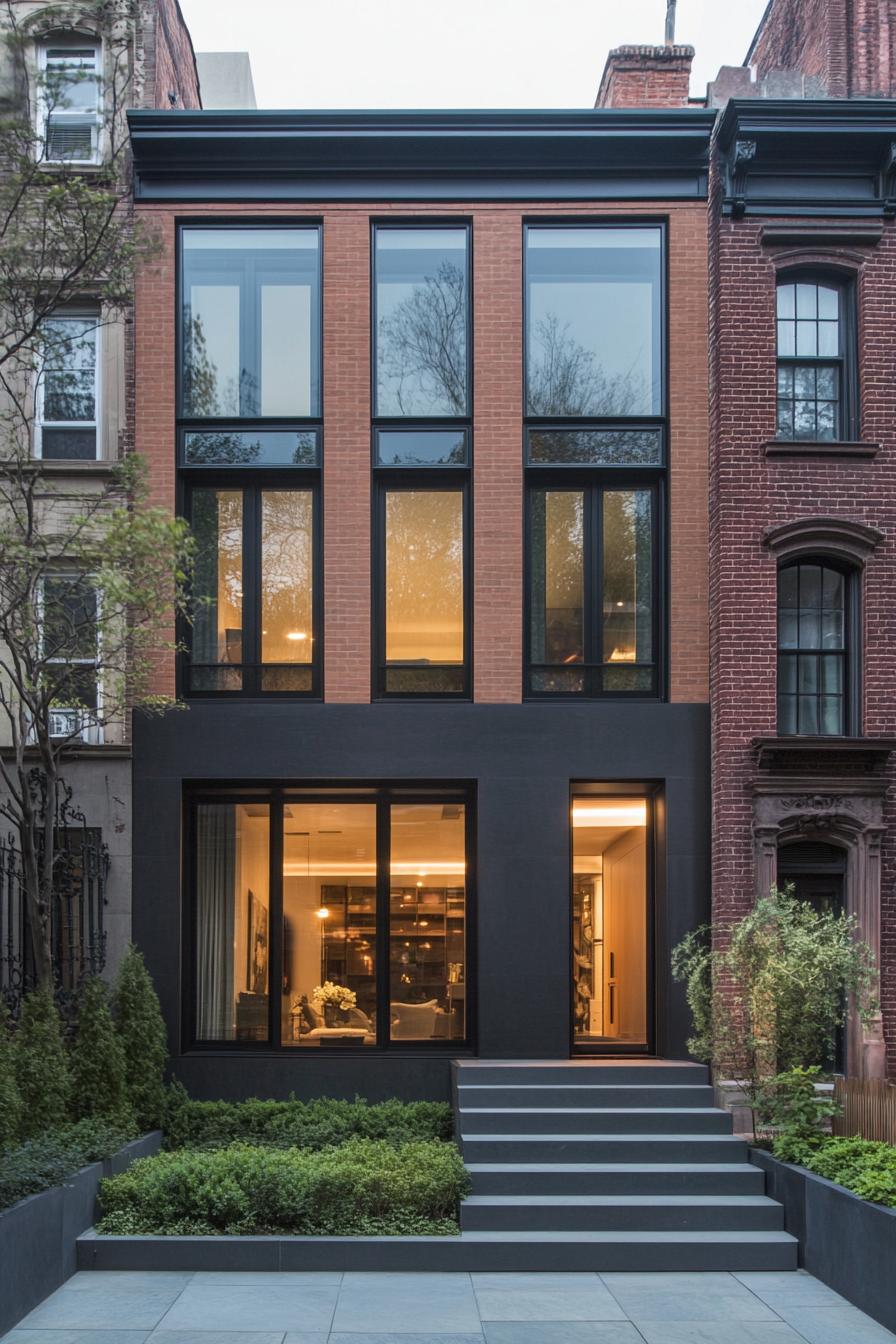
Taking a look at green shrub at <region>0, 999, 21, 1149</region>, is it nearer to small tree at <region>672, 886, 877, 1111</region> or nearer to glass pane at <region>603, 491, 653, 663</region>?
small tree at <region>672, 886, 877, 1111</region>

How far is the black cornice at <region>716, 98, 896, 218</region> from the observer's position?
14273mm

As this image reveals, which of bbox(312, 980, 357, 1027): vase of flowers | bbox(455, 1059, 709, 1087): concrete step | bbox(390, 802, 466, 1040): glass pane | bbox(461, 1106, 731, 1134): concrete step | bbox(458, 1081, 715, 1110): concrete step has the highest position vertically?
bbox(390, 802, 466, 1040): glass pane

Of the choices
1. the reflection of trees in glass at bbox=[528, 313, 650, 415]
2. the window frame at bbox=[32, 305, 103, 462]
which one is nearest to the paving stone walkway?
the window frame at bbox=[32, 305, 103, 462]

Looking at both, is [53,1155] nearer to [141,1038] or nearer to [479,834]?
[141,1038]

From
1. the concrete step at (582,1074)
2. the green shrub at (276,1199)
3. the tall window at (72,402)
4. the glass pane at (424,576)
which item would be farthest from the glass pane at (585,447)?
the green shrub at (276,1199)

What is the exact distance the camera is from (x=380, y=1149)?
11914mm

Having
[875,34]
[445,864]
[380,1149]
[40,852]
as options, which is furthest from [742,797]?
[875,34]

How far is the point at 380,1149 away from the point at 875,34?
15.3m

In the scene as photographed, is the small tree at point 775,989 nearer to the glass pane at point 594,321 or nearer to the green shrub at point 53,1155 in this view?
the green shrub at point 53,1155

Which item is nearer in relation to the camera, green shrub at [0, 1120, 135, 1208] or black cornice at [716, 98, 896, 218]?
green shrub at [0, 1120, 135, 1208]

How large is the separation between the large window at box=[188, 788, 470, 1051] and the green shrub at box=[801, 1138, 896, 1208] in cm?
457

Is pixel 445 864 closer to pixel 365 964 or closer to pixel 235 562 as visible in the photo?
pixel 365 964

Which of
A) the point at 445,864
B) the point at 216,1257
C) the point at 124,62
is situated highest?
the point at 124,62

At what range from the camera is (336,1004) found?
14477mm
